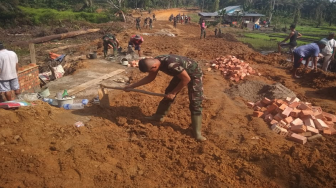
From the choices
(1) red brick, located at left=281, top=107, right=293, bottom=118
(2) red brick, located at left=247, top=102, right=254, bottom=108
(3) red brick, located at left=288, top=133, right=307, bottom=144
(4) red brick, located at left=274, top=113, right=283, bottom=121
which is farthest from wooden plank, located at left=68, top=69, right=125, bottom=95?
(3) red brick, located at left=288, top=133, right=307, bottom=144

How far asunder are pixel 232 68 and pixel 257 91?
1880 mm

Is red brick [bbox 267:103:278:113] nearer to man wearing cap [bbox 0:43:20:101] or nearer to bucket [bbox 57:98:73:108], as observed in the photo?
bucket [bbox 57:98:73:108]

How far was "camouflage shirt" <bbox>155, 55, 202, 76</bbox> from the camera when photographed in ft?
11.7

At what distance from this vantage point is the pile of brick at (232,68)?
7660 millimetres

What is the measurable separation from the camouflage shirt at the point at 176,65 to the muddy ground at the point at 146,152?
1128 mm

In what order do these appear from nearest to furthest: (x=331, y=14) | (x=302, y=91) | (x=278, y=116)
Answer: (x=278, y=116) → (x=302, y=91) → (x=331, y=14)

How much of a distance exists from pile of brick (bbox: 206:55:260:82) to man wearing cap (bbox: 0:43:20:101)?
19.7ft

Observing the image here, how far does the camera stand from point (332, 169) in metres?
3.15

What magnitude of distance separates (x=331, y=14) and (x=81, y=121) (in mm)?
→ 50893

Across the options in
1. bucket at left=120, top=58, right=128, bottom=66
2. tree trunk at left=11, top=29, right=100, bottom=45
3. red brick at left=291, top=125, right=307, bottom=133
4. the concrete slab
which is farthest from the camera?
tree trunk at left=11, top=29, right=100, bottom=45

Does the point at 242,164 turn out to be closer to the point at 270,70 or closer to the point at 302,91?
the point at 302,91

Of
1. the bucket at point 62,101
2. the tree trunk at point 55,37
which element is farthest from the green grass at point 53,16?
the bucket at point 62,101

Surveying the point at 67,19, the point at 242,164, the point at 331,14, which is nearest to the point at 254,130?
the point at 242,164

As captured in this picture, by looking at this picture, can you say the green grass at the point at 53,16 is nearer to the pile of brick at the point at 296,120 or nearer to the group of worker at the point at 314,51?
the group of worker at the point at 314,51
